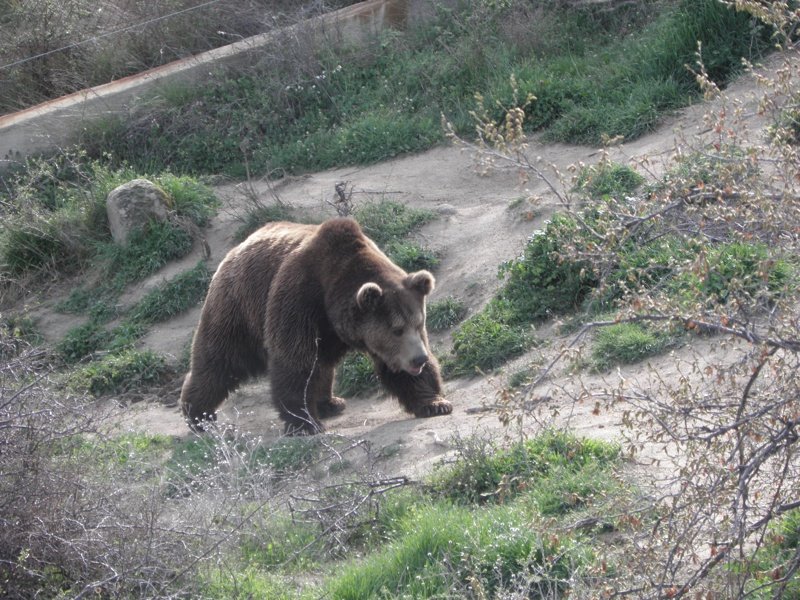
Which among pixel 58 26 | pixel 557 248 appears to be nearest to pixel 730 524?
pixel 557 248

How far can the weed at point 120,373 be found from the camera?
35.3 feet

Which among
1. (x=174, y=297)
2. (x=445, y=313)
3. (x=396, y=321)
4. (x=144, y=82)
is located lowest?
(x=174, y=297)

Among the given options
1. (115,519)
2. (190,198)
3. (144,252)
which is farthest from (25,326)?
(115,519)

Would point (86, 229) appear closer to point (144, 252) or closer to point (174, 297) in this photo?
point (144, 252)

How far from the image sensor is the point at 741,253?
789 cm

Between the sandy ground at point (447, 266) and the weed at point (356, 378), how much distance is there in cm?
15

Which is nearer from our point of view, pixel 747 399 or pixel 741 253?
pixel 747 399

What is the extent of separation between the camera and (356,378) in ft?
32.6

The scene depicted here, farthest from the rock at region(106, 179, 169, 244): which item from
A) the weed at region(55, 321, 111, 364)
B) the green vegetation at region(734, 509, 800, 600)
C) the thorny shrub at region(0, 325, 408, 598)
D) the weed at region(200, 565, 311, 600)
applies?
the green vegetation at region(734, 509, 800, 600)

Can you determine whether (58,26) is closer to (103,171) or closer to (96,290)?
(103,171)

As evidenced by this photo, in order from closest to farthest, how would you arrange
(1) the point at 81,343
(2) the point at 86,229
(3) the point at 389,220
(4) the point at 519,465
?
(4) the point at 519,465
(3) the point at 389,220
(1) the point at 81,343
(2) the point at 86,229

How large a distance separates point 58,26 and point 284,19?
13.9 feet

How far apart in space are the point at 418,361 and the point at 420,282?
669 mm

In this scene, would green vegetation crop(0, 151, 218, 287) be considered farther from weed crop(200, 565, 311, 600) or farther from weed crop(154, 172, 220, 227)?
weed crop(200, 565, 311, 600)
